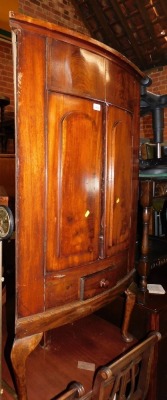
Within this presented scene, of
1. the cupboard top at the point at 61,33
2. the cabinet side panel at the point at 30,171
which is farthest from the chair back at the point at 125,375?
the cupboard top at the point at 61,33

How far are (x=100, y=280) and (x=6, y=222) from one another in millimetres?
451

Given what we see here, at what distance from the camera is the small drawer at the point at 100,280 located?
1148 mm

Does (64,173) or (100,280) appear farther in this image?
(100,280)

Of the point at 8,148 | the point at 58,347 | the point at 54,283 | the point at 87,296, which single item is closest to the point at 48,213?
the point at 54,283

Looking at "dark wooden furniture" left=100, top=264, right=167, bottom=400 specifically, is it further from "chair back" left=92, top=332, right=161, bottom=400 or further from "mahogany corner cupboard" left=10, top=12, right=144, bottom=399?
"mahogany corner cupboard" left=10, top=12, right=144, bottom=399

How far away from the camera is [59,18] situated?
484 centimetres

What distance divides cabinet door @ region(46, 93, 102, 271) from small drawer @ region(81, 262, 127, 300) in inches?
3.4

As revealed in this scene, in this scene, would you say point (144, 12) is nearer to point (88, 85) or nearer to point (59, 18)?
point (59, 18)

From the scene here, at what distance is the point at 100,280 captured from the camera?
1210mm

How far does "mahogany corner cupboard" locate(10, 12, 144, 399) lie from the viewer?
937mm

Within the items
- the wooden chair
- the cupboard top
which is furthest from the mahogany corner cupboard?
the wooden chair

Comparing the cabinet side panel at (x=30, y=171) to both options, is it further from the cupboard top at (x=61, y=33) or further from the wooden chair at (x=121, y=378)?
the wooden chair at (x=121, y=378)

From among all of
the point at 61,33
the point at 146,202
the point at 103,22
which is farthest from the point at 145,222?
the point at 103,22

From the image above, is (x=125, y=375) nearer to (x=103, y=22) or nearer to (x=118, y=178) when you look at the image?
(x=118, y=178)
